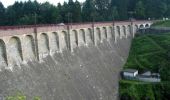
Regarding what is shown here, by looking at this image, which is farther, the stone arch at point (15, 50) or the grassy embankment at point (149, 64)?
the grassy embankment at point (149, 64)

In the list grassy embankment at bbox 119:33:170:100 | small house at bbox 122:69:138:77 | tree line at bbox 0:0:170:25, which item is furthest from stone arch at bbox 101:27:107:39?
tree line at bbox 0:0:170:25

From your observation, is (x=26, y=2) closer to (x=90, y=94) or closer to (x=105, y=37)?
(x=105, y=37)

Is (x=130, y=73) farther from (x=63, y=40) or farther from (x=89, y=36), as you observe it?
(x=63, y=40)

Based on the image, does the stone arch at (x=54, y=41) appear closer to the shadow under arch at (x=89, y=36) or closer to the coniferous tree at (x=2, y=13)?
the shadow under arch at (x=89, y=36)

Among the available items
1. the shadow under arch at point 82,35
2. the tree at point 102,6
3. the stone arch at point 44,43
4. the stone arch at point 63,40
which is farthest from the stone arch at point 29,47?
the tree at point 102,6

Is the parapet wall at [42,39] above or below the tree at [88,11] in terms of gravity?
below

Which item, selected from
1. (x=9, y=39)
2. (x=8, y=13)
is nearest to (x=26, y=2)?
(x=8, y=13)
